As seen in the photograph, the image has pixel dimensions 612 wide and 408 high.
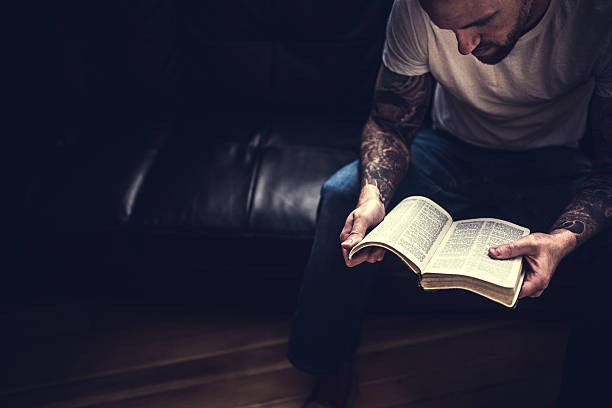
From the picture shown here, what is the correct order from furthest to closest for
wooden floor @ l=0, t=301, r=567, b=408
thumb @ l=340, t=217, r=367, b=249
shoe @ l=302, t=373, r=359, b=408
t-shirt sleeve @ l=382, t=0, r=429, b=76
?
wooden floor @ l=0, t=301, r=567, b=408, shoe @ l=302, t=373, r=359, b=408, t-shirt sleeve @ l=382, t=0, r=429, b=76, thumb @ l=340, t=217, r=367, b=249

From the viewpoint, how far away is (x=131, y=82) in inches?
61.3

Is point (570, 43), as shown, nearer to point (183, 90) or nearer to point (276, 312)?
point (276, 312)

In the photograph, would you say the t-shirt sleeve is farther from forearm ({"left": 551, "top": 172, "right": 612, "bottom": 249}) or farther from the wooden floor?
the wooden floor

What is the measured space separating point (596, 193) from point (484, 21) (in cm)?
40

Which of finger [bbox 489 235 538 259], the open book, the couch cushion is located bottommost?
the couch cushion

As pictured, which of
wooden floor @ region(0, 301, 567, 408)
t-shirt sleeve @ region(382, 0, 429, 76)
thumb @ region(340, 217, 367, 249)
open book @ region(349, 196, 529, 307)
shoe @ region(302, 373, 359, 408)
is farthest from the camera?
wooden floor @ region(0, 301, 567, 408)

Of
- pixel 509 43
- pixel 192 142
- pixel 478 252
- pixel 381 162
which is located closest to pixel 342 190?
pixel 381 162

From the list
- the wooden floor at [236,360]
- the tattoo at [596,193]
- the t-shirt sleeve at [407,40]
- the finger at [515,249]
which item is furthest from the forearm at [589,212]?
the wooden floor at [236,360]

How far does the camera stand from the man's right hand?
2.82 ft

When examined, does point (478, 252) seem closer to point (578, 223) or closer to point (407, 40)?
point (578, 223)

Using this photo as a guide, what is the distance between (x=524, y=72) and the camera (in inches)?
37.3

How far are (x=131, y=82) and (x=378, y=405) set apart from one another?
126 centimetres

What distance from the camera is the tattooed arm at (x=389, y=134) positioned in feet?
3.26

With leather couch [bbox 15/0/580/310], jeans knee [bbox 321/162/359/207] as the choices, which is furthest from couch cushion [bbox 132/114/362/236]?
jeans knee [bbox 321/162/359/207]
